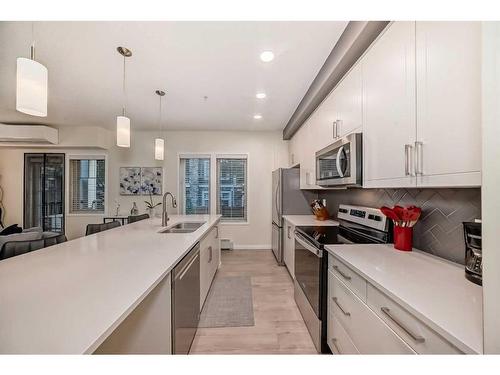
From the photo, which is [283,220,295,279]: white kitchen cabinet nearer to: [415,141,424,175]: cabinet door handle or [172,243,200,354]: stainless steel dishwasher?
[172,243,200,354]: stainless steel dishwasher

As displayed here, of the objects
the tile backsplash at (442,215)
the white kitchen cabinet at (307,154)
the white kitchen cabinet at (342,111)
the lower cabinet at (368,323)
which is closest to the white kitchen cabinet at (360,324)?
the lower cabinet at (368,323)

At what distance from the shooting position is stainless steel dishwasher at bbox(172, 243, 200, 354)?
1.43m

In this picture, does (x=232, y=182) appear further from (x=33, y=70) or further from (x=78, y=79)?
(x=33, y=70)

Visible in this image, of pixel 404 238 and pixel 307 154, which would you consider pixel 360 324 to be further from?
pixel 307 154

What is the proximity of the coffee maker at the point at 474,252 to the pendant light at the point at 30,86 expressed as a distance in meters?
2.23

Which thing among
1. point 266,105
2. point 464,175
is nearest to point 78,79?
→ point 266,105

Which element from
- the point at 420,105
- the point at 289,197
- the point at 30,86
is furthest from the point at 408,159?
the point at 289,197

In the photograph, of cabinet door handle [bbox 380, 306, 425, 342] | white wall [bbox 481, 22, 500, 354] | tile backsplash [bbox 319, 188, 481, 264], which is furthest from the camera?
tile backsplash [bbox 319, 188, 481, 264]

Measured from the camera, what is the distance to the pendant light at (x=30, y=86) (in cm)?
123

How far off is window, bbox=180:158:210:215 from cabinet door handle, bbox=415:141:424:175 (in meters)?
4.36

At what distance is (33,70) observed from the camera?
4.11 feet

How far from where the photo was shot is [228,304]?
2607 millimetres

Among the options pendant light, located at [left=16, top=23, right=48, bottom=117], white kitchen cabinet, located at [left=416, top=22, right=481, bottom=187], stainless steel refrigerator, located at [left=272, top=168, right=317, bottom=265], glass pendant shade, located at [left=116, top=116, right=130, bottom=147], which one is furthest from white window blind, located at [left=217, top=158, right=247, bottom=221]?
white kitchen cabinet, located at [left=416, top=22, right=481, bottom=187]

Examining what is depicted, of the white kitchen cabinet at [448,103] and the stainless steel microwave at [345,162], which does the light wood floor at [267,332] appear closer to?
the stainless steel microwave at [345,162]
